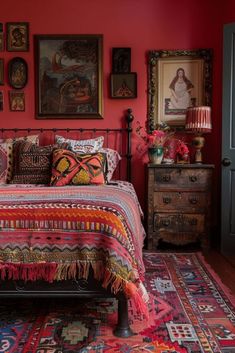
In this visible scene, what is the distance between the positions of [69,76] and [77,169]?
1.36 metres

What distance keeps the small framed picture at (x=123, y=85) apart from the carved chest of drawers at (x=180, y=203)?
882 mm

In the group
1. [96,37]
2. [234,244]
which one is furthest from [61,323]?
[96,37]

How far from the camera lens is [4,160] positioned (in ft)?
10.5

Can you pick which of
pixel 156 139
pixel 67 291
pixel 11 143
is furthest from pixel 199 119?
pixel 67 291

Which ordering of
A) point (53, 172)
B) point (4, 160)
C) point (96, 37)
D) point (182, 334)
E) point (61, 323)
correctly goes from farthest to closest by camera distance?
point (96, 37) → point (4, 160) → point (53, 172) → point (61, 323) → point (182, 334)

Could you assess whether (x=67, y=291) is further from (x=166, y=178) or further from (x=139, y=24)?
(x=139, y=24)

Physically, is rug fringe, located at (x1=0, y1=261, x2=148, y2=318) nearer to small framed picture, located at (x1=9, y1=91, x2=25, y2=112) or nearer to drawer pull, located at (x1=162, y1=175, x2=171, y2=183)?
drawer pull, located at (x1=162, y1=175, x2=171, y2=183)

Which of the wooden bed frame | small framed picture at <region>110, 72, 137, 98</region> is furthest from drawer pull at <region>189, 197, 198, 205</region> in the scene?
the wooden bed frame

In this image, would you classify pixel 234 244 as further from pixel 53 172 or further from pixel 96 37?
pixel 96 37

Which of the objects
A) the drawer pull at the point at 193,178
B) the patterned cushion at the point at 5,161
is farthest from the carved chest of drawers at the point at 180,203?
the patterned cushion at the point at 5,161

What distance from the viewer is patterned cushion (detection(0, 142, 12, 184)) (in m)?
3.13

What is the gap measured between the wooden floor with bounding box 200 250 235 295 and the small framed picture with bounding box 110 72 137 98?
179 centimetres

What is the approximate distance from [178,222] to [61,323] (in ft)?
5.61

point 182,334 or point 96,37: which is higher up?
point 96,37
